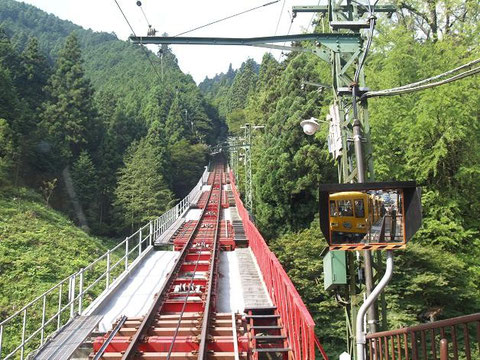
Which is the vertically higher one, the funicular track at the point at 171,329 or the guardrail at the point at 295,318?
the guardrail at the point at 295,318

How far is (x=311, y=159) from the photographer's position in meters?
23.9

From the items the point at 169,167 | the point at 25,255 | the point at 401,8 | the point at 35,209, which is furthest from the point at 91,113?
the point at 401,8

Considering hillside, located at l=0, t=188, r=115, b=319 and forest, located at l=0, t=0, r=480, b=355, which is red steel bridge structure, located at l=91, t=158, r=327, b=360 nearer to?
forest, located at l=0, t=0, r=480, b=355

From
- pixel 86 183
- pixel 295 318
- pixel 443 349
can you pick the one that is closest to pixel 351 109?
pixel 295 318

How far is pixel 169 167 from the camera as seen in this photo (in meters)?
62.0

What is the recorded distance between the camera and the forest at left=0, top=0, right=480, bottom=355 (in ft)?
47.6

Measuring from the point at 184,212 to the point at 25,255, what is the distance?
1171 centimetres

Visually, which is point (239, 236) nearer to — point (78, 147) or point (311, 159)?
point (311, 159)

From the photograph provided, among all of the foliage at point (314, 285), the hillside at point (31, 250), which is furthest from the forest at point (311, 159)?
the hillside at point (31, 250)

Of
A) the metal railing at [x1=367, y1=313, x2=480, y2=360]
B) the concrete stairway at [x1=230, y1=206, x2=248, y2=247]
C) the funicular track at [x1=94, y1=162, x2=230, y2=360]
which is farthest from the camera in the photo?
the concrete stairway at [x1=230, y1=206, x2=248, y2=247]

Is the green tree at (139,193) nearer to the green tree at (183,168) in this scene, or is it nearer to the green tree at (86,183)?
the green tree at (86,183)

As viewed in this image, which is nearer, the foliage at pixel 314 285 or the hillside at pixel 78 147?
the foliage at pixel 314 285

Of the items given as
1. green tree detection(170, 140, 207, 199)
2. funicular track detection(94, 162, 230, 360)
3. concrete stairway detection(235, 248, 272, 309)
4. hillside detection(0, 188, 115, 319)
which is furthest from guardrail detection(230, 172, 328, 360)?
green tree detection(170, 140, 207, 199)

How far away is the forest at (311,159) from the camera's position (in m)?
14.5
